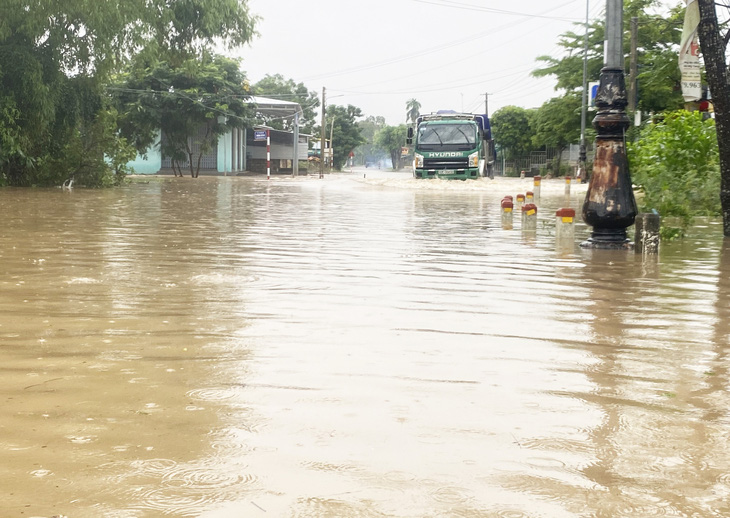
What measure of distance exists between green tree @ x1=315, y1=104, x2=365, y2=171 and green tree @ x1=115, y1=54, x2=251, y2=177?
4357cm

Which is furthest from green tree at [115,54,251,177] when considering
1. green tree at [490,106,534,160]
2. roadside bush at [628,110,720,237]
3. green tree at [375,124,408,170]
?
green tree at [375,124,408,170]

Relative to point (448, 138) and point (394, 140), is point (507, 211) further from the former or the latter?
point (394, 140)

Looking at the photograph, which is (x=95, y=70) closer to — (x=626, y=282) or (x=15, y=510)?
(x=626, y=282)

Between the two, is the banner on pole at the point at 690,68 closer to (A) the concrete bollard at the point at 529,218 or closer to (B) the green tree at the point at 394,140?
(A) the concrete bollard at the point at 529,218

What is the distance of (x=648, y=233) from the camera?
9648mm

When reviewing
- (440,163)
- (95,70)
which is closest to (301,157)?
(440,163)

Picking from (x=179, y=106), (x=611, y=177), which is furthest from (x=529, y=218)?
(x=179, y=106)

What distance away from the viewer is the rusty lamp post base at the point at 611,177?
33.0 ft

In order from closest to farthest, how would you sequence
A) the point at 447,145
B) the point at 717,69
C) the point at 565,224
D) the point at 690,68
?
1. the point at 717,69
2. the point at 565,224
3. the point at 690,68
4. the point at 447,145

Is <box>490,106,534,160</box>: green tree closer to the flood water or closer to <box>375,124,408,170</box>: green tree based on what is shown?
<box>375,124,408,170</box>: green tree

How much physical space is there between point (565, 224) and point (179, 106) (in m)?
39.6

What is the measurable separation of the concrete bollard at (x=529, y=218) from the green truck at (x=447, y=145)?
2297cm

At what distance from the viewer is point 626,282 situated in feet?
25.3

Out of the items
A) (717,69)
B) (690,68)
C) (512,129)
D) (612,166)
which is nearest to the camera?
(612,166)
